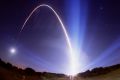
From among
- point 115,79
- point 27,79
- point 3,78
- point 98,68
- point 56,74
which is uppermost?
point 98,68

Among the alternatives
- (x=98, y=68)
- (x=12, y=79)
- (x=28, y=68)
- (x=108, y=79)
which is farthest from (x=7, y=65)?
(x=98, y=68)

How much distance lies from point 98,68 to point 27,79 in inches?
2135

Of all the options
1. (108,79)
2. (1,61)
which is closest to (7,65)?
(1,61)

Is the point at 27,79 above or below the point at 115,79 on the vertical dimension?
below

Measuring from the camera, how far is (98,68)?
372ft

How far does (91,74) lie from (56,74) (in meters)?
18.3

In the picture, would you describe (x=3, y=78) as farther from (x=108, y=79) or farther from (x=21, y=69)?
(x=108, y=79)

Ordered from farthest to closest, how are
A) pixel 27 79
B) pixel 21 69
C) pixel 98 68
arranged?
1. pixel 98 68
2. pixel 21 69
3. pixel 27 79

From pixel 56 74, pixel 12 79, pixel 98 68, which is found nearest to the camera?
pixel 12 79

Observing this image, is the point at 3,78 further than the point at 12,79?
No

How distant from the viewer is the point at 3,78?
52219 millimetres

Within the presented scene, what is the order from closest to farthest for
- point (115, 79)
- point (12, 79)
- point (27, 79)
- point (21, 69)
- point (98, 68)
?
point (12, 79), point (27, 79), point (115, 79), point (21, 69), point (98, 68)

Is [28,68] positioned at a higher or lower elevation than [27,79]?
higher

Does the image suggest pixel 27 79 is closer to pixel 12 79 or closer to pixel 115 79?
pixel 12 79
